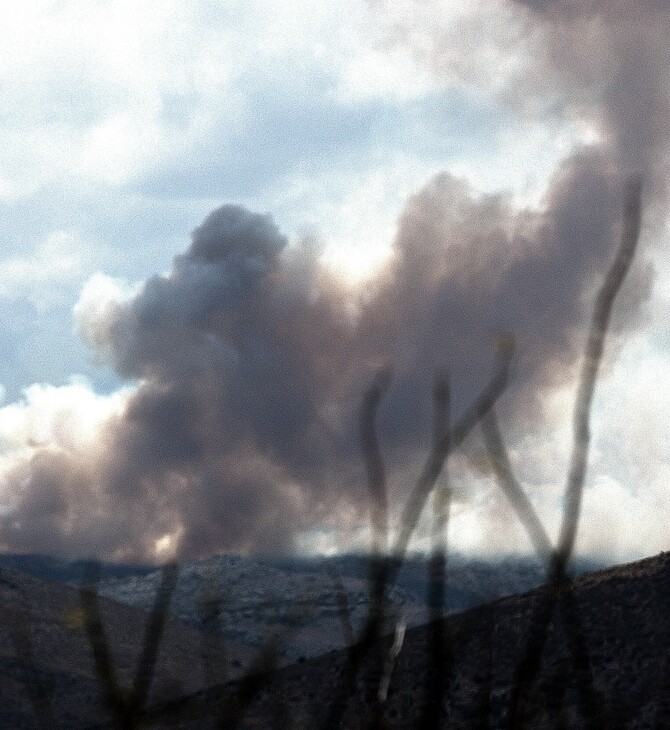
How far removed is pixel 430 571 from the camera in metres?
2.60

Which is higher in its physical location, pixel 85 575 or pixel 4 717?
pixel 4 717

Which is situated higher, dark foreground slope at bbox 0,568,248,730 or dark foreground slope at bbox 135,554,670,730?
dark foreground slope at bbox 0,568,248,730

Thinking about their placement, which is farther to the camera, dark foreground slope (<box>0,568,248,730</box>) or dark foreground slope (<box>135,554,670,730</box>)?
dark foreground slope (<box>0,568,248,730</box>)

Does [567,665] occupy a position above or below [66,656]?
below

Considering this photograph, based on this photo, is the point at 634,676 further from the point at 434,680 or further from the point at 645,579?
the point at 434,680

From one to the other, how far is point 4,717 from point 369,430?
3114 inches

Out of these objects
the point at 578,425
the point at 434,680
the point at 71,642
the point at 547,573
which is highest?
the point at 71,642

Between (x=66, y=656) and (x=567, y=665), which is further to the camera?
(x=66, y=656)

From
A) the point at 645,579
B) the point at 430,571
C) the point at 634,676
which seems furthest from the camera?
the point at 645,579

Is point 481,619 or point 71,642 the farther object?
point 71,642

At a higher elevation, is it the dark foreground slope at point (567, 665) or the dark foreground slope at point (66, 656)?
the dark foreground slope at point (66, 656)

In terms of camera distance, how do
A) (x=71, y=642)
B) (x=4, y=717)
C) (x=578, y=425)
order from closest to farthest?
(x=578, y=425) → (x=4, y=717) → (x=71, y=642)

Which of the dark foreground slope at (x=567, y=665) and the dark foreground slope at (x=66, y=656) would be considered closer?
the dark foreground slope at (x=567, y=665)

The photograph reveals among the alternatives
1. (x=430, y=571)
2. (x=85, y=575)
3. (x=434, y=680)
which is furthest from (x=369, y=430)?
(x=85, y=575)
